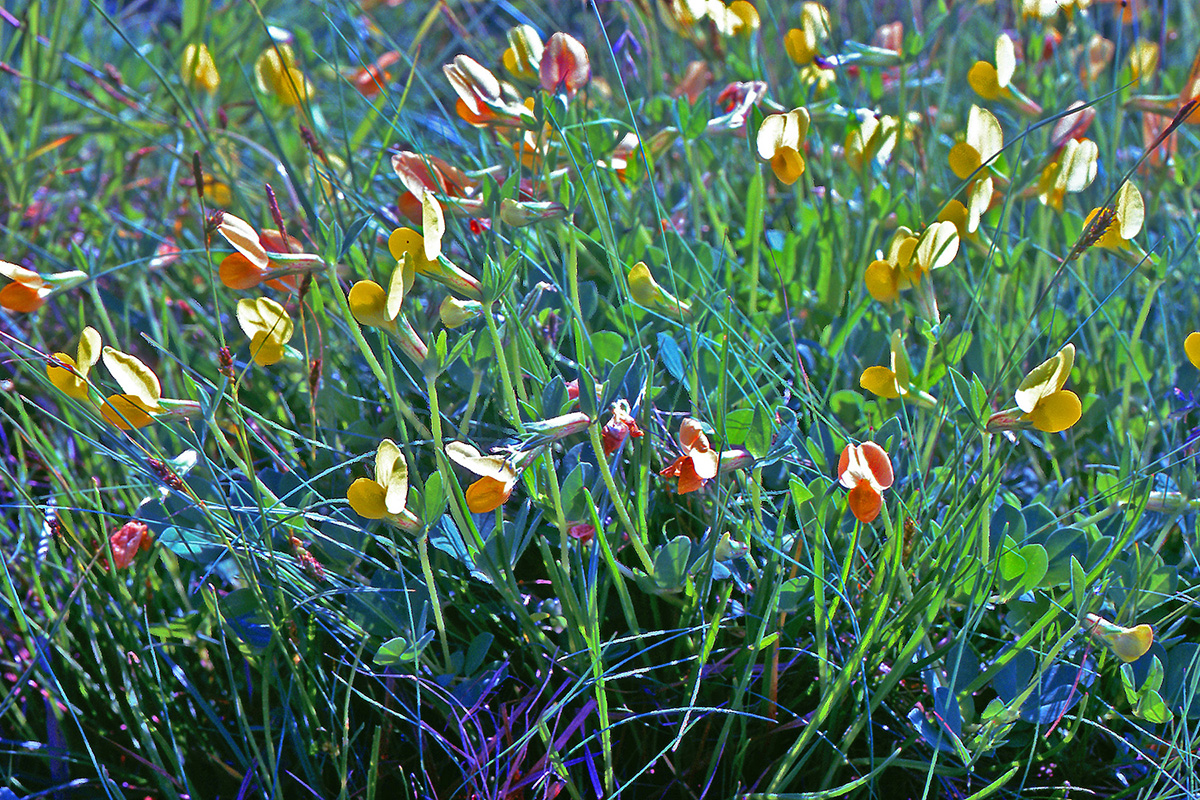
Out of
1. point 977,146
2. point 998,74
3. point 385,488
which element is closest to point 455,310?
point 385,488

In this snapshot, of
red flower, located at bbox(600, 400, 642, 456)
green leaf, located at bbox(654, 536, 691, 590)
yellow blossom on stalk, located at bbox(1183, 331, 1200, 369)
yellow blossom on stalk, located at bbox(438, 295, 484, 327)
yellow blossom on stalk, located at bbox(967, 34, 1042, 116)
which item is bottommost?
green leaf, located at bbox(654, 536, 691, 590)

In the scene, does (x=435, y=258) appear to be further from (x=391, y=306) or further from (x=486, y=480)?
(x=486, y=480)

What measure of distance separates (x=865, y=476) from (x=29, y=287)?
75 cm

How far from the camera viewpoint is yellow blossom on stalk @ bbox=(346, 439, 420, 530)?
674mm

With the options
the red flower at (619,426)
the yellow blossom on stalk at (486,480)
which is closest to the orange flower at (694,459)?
the red flower at (619,426)

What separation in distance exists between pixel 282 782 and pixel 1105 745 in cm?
78

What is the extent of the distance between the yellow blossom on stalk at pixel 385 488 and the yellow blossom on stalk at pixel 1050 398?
46 centimetres

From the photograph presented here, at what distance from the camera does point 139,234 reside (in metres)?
1.61

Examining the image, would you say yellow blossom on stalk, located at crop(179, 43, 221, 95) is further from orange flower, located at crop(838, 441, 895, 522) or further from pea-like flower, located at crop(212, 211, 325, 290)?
orange flower, located at crop(838, 441, 895, 522)

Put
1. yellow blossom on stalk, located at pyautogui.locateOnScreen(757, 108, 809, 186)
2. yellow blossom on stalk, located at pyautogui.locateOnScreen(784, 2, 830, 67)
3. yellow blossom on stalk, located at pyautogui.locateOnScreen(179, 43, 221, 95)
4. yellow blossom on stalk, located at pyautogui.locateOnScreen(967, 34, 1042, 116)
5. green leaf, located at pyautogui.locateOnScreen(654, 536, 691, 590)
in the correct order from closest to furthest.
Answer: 1. green leaf, located at pyautogui.locateOnScreen(654, 536, 691, 590)
2. yellow blossom on stalk, located at pyautogui.locateOnScreen(757, 108, 809, 186)
3. yellow blossom on stalk, located at pyautogui.locateOnScreen(967, 34, 1042, 116)
4. yellow blossom on stalk, located at pyautogui.locateOnScreen(784, 2, 830, 67)
5. yellow blossom on stalk, located at pyautogui.locateOnScreen(179, 43, 221, 95)

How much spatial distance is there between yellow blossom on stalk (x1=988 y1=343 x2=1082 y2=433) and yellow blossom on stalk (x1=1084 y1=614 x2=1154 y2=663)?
0.17 m

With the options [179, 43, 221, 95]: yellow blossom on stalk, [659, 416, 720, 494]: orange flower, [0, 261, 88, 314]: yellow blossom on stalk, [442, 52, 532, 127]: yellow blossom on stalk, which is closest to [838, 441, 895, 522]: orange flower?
[659, 416, 720, 494]: orange flower

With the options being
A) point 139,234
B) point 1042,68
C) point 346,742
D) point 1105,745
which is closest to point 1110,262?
point 1042,68

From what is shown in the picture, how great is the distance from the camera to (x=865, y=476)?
0.72 metres
